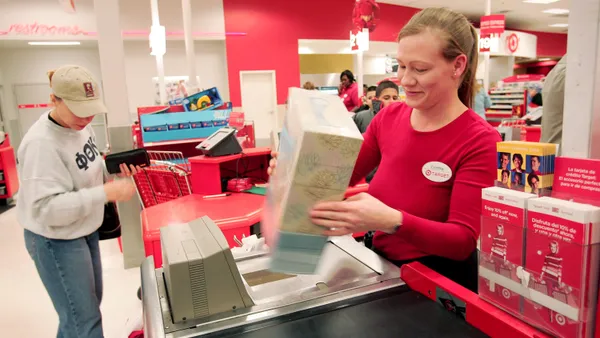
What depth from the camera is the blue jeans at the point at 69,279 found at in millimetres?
2238

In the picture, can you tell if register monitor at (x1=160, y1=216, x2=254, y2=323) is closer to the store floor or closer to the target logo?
the store floor

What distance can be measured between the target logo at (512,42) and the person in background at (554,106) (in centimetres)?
1478

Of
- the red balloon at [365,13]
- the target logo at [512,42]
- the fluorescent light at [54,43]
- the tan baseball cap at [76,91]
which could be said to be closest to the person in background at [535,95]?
the red balloon at [365,13]

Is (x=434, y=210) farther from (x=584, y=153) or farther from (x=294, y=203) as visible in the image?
Answer: (x=294, y=203)

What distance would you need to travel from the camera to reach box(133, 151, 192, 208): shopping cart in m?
3.91

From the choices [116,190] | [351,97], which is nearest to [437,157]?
[116,190]

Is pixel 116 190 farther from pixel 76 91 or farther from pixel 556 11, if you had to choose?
pixel 556 11

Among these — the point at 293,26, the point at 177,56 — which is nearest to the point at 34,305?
the point at 177,56

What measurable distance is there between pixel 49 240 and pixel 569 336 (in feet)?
7.46

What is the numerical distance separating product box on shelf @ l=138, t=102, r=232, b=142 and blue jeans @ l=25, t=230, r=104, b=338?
13.1 feet

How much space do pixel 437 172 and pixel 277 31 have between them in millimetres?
11005

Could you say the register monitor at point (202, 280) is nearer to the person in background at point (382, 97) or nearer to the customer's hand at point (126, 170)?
the customer's hand at point (126, 170)

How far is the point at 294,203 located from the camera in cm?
101

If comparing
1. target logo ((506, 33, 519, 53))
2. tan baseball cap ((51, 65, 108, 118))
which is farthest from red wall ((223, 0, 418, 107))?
tan baseball cap ((51, 65, 108, 118))
